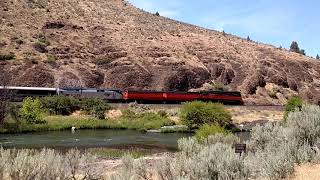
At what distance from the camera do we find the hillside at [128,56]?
9362 cm

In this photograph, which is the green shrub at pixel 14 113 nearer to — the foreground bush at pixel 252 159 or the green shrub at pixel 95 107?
the green shrub at pixel 95 107

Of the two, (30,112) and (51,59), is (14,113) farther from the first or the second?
(51,59)

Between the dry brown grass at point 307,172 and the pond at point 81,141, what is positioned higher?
the dry brown grass at point 307,172

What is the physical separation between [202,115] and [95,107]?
1596 centimetres

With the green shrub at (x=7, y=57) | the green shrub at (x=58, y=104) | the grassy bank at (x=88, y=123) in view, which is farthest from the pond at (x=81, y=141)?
the green shrub at (x=7, y=57)

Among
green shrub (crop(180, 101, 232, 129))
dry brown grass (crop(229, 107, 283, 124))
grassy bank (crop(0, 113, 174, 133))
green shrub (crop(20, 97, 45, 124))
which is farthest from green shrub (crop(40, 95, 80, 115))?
dry brown grass (crop(229, 107, 283, 124))

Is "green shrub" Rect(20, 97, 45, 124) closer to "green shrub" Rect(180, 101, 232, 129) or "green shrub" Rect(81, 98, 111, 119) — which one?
"green shrub" Rect(81, 98, 111, 119)

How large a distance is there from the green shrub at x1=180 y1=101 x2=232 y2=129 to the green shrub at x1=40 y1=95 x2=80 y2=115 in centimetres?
1761

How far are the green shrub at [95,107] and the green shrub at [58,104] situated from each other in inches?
69.8

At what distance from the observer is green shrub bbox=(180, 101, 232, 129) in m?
64.2

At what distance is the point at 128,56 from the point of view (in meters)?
101

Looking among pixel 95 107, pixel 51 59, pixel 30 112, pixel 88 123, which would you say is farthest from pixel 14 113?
pixel 51 59

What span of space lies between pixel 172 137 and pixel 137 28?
6647 cm

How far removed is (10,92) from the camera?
6606 cm
